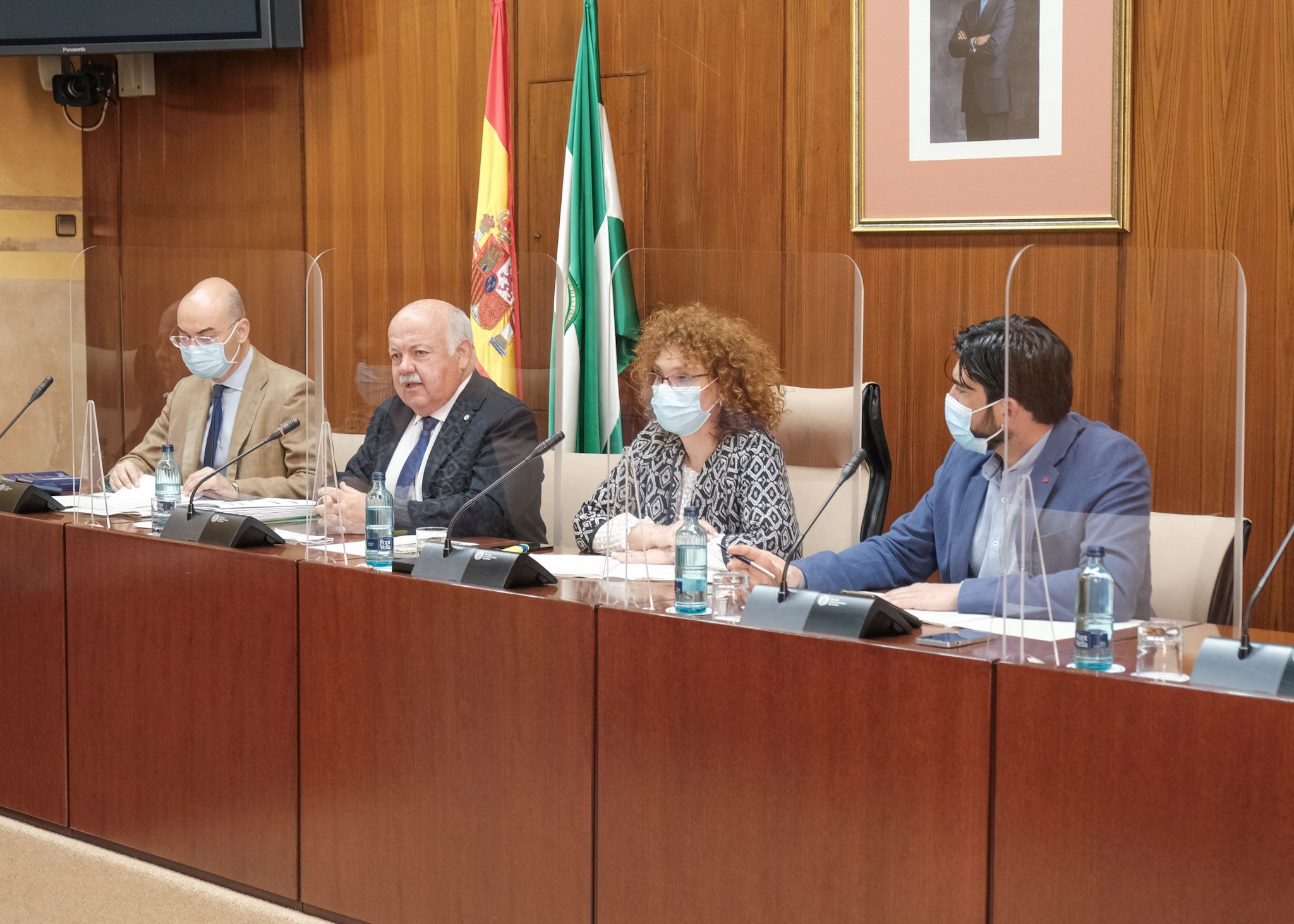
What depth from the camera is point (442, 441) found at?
269 centimetres

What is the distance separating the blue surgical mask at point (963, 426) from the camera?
203 centimetres

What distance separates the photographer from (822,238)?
3949mm

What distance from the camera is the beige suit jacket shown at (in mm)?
2902

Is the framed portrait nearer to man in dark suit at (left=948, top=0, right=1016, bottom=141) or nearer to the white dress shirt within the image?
man in dark suit at (left=948, top=0, right=1016, bottom=141)

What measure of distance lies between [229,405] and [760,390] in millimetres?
1199

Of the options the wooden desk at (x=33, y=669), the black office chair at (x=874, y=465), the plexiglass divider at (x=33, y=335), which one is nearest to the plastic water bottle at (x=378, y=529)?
the wooden desk at (x=33, y=669)

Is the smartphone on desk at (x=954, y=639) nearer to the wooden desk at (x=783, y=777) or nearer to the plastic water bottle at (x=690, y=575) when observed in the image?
the wooden desk at (x=783, y=777)

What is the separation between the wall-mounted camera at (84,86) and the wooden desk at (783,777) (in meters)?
4.08

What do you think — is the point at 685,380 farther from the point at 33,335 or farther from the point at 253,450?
the point at 33,335

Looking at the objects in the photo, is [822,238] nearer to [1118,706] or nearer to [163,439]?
[163,439]

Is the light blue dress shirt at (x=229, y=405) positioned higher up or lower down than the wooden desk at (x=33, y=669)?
higher up

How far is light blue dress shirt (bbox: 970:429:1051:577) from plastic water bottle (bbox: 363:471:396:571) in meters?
1.01

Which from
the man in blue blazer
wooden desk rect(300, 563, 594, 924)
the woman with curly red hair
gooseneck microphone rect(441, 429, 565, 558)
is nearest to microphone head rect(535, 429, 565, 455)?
gooseneck microphone rect(441, 429, 565, 558)

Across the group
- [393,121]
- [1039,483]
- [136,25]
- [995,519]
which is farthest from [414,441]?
[136,25]
